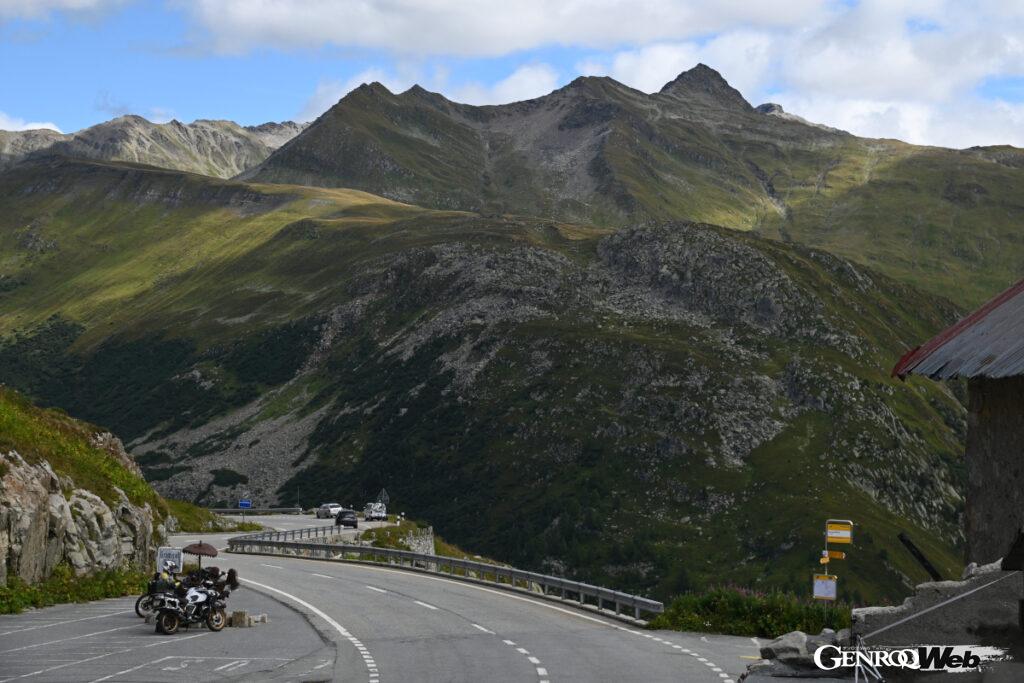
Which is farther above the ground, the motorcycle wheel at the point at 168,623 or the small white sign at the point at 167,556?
the small white sign at the point at 167,556

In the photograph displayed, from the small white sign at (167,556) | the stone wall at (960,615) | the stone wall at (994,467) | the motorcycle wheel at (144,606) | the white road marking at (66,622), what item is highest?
the stone wall at (994,467)

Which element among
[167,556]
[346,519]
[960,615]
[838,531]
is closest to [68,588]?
[167,556]

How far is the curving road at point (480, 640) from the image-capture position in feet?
88.0

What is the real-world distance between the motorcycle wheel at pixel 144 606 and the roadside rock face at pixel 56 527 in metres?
4.42

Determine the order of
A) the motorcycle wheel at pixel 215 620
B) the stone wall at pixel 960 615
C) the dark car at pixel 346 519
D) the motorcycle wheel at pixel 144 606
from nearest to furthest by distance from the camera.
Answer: the stone wall at pixel 960 615
the motorcycle wheel at pixel 215 620
the motorcycle wheel at pixel 144 606
the dark car at pixel 346 519

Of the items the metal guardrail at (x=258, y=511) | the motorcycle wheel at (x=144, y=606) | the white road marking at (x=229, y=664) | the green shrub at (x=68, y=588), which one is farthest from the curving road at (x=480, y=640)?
the metal guardrail at (x=258, y=511)

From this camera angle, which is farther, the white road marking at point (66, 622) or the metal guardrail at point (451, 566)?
the metal guardrail at point (451, 566)

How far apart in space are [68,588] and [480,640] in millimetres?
17677

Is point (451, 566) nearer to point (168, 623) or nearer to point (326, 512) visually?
point (168, 623)

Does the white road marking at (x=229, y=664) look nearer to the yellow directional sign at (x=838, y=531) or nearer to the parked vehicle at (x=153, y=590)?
the parked vehicle at (x=153, y=590)

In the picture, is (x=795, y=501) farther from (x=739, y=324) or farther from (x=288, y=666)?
(x=288, y=666)

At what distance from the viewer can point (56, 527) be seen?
41656 millimetres

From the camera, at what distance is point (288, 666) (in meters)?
27.9

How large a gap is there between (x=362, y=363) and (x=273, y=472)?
109ft
